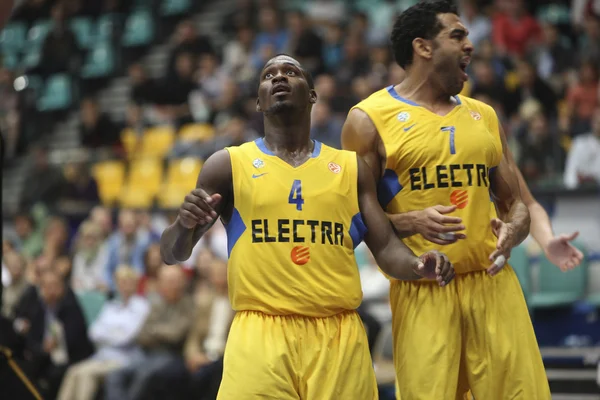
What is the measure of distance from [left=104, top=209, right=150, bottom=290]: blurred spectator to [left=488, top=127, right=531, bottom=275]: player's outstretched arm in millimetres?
8302

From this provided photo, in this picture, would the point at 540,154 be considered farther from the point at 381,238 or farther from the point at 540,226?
the point at 381,238

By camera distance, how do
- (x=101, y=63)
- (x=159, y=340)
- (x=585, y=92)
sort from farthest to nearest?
(x=101, y=63), (x=585, y=92), (x=159, y=340)

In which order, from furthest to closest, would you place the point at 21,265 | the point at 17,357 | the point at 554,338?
the point at 21,265
the point at 554,338
the point at 17,357

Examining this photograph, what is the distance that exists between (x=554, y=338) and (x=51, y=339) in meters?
5.33

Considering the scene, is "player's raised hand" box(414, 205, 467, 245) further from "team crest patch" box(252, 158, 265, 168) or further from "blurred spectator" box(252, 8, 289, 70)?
"blurred spectator" box(252, 8, 289, 70)

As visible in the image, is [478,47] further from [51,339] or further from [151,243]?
[51,339]

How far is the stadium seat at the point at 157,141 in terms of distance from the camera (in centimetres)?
1608

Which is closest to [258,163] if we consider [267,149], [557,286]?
[267,149]

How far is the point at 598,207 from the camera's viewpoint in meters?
10.6

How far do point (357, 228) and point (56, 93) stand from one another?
14866mm

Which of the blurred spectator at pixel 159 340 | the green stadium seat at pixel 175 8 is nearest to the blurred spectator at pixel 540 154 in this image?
the blurred spectator at pixel 159 340

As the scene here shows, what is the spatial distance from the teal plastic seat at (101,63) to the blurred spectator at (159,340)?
9221mm

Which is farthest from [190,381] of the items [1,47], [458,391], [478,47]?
[1,47]

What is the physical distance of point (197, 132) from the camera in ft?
50.7
